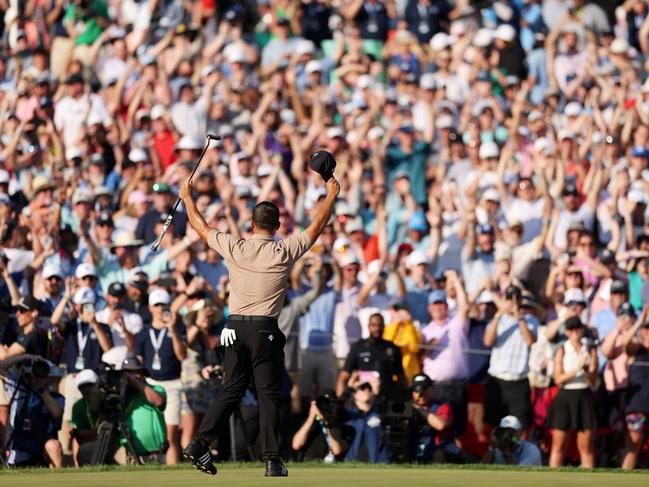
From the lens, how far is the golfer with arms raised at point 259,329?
1312cm

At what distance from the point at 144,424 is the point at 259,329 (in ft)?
15.0

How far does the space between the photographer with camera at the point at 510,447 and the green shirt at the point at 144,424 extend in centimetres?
352

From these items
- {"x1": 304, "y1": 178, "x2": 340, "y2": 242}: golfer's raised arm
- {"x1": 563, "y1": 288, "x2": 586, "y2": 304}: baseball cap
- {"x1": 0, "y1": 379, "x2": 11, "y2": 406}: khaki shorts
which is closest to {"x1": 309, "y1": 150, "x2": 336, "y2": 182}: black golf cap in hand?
{"x1": 304, "y1": 178, "x2": 340, "y2": 242}: golfer's raised arm

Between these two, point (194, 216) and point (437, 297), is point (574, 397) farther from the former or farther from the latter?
point (194, 216)

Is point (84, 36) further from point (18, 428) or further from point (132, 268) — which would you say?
point (18, 428)

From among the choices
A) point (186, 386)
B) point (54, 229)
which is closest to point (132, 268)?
point (54, 229)

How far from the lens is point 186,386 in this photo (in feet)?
61.0

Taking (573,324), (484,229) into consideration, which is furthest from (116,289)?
(484,229)

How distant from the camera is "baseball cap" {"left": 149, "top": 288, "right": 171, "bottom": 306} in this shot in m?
18.6

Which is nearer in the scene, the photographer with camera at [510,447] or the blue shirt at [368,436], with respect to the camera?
the blue shirt at [368,436]

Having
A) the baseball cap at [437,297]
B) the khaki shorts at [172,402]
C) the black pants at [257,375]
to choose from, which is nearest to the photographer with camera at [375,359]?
the baseball cap at [437,297]

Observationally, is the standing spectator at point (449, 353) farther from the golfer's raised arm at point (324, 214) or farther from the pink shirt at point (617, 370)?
the golfer's raised arm at point (324, 214)

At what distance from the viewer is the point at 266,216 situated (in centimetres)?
1321

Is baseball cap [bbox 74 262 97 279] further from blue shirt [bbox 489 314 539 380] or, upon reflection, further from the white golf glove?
the white golf glove
